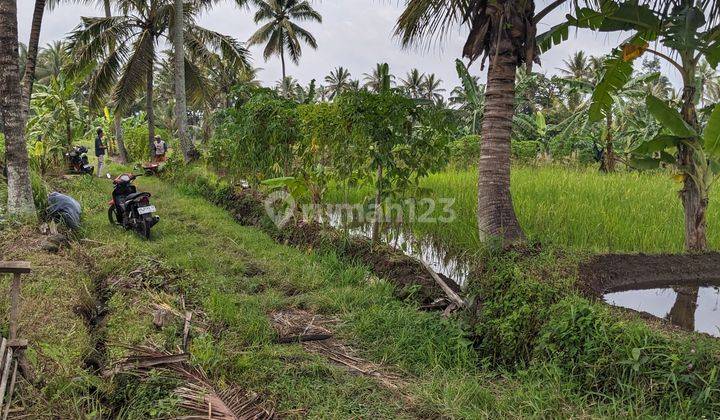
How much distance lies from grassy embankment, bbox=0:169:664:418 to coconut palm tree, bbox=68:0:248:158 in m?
9.58

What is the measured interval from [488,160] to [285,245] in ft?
10.2

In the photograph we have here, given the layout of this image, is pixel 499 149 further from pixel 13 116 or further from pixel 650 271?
pixel 13 116

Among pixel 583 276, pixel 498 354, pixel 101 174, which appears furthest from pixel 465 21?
pixel 101 174

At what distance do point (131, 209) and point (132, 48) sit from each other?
31.3 ft

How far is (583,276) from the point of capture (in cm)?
396

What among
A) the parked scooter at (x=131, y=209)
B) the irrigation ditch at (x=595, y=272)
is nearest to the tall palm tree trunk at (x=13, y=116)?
the parked scooter at (x=131, y=209)

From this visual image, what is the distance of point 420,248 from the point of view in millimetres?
5984

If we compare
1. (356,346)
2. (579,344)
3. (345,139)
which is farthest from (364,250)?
(579,344)

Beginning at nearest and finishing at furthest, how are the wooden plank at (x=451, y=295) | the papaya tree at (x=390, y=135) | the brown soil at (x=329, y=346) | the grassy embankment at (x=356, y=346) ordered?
1. the grassy embankment at (x=356, y=346)
2. the brown soil at (x=329, y=346)
3. the wooden plank at (x=451, y=295)
4. the papaya tree at (x=390, y=135)

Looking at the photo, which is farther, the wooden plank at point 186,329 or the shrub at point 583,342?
the wooden plank at point 186,329

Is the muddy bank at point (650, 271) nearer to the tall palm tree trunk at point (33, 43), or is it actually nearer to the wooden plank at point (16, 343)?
the wooden plank at point (16, 343)

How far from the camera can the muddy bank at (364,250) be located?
4.80 metres

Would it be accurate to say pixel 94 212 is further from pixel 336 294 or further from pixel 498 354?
pixel 498 354

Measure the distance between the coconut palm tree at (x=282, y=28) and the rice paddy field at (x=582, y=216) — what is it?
19.4 meters
